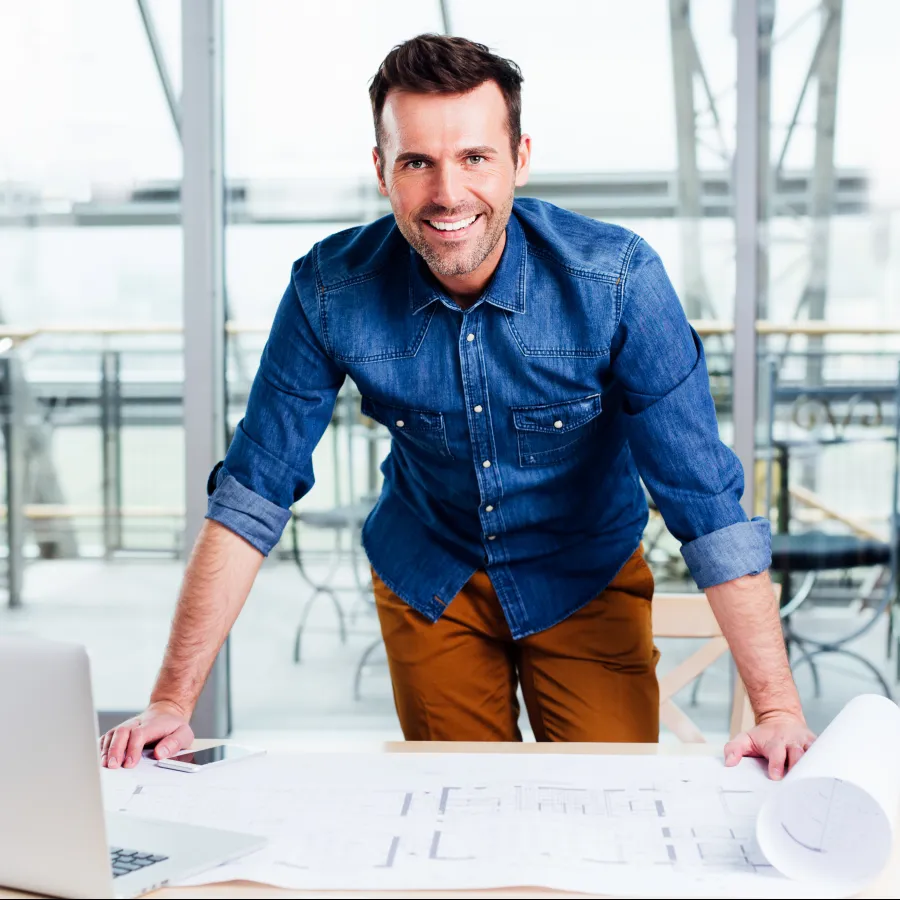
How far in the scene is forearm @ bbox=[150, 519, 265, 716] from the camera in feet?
4.52

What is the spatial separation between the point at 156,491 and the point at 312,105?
1041 mm

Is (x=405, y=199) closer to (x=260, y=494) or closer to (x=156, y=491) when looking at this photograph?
(x=260, y=494)

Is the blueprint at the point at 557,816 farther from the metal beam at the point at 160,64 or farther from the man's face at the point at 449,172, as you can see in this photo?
the metal beam at the point at 160,64

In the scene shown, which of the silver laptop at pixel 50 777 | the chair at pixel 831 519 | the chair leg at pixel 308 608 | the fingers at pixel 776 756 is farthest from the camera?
the chair leg at pixel 308 608

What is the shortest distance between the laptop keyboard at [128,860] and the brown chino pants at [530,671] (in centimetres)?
72

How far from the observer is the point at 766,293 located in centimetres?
278

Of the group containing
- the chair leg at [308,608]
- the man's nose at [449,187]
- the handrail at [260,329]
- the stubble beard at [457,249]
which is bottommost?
the chair leg at [308,608]

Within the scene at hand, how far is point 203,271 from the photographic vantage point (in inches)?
111

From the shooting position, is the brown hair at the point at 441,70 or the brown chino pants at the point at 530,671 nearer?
the brown hair at the point at 441,70

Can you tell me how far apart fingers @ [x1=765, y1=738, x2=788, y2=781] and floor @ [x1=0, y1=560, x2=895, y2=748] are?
166 centimetres

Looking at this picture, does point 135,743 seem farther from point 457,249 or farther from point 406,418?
point 457,249

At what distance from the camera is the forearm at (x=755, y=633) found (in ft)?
4.30

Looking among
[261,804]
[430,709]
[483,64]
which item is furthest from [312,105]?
[261,804]

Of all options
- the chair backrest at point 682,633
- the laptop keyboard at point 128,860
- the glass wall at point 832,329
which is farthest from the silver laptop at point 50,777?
the glass wall at point 832,329
